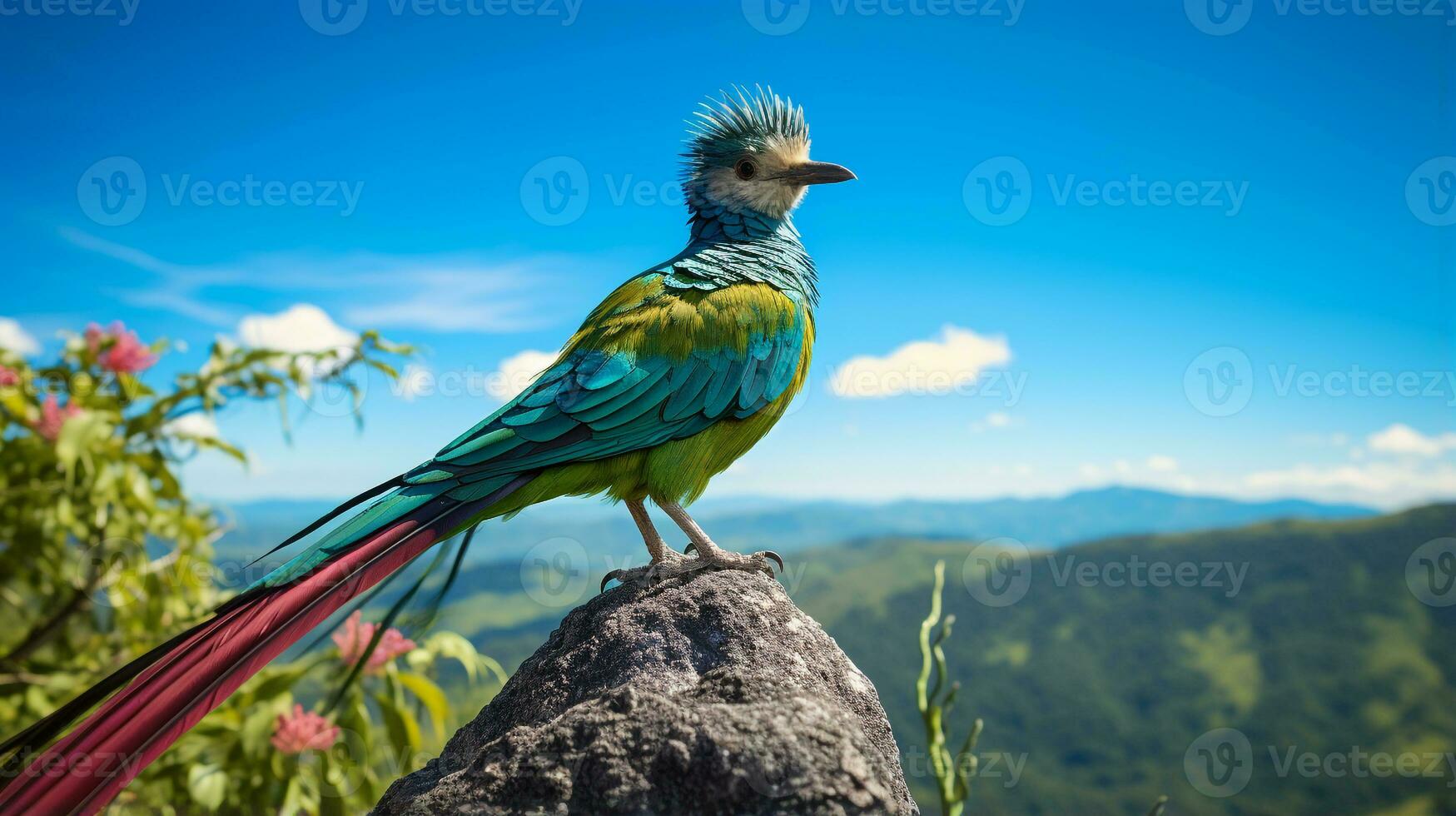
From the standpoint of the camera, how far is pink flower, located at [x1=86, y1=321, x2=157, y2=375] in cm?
568

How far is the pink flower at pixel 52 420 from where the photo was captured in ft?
17.1

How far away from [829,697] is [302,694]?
11.8 feet

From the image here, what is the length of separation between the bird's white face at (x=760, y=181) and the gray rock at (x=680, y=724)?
7.27 feet

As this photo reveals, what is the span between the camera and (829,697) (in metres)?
3.05

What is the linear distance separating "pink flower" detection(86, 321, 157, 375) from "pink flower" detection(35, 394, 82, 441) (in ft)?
1.63

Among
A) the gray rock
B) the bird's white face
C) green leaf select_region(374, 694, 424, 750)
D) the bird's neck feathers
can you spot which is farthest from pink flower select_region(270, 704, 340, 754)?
the bird's white face

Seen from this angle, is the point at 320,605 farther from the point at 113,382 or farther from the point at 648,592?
the point at 113,382
